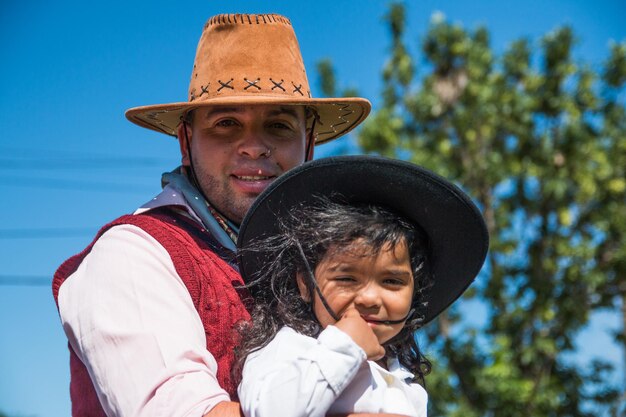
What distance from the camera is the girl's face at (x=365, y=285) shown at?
87.7 inches

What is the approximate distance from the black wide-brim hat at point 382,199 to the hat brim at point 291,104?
523mm

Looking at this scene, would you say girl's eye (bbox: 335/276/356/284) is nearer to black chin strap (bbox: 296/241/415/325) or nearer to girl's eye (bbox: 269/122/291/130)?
black chin strap (bbox: 296/241/415/325)

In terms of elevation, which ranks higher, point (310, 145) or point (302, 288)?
point (310, 145)

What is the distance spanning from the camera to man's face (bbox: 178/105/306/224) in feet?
9.56

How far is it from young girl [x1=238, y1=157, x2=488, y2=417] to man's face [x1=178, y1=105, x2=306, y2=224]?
44cm

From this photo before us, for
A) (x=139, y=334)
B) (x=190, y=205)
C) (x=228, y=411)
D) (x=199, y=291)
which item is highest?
(x=190, y=205)

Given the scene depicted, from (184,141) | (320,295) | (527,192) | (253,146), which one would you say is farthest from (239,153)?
(527,192)

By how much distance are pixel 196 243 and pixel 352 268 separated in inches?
20.6

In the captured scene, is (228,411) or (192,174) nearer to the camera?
(228,411)

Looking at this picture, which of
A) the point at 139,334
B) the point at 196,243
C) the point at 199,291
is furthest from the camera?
the point at 196,243

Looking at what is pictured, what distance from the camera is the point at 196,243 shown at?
255 cm

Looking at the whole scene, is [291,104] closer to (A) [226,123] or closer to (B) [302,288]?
(A) [226,123]

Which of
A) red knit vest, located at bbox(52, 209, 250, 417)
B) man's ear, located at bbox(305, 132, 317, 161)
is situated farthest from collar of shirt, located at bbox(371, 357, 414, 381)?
man's ear, located at bbox(305, 132, 317, 161)

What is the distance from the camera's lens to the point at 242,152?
2.91 m
